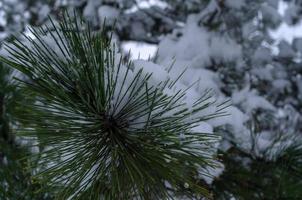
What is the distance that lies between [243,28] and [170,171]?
258 cm

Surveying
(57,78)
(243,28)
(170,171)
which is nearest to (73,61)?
(57,78)

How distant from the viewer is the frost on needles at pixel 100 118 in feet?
4.29

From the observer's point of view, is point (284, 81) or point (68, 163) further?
point (284, 81)

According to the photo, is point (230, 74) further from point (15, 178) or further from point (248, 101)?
point (15, 178)

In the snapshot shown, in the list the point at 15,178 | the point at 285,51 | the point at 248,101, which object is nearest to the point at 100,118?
the point at 15,178

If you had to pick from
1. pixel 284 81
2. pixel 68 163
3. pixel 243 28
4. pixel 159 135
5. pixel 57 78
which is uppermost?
pixel 243 28

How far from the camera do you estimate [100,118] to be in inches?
53.3

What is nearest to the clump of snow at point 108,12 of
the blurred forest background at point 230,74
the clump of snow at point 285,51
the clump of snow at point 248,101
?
the blurred forest background at point 230,74

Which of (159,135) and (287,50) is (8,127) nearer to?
(159,135)

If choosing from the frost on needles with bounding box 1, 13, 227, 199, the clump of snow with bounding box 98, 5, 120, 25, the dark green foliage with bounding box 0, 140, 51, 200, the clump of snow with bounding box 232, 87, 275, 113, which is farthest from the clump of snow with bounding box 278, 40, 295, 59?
the frost on needles with bounding box 1, 13, 227, 199

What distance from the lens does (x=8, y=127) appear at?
2.23 metres

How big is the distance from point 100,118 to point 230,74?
2354 mm

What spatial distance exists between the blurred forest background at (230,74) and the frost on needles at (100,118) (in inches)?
3.6

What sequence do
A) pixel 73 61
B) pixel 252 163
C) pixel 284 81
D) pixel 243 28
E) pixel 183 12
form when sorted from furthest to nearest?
pixel 183 12
pixel 284 81
pixel 243 28
pixel 252 163
pixel 73 61
